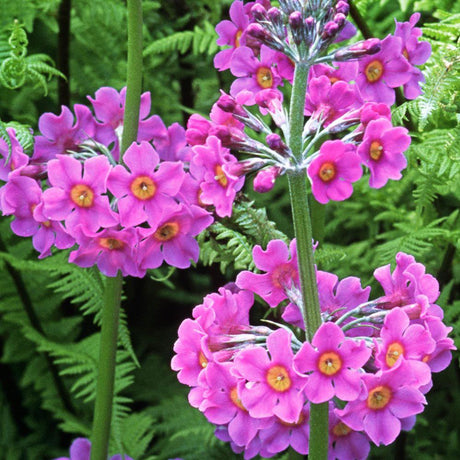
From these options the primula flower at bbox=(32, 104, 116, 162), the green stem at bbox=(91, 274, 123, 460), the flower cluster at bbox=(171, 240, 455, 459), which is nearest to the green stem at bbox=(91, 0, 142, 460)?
the green stem at bbox=(91, 274, 123, 460)

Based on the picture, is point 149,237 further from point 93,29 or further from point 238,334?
point 93,29

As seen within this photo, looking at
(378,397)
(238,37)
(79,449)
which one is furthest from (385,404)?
(79,449)

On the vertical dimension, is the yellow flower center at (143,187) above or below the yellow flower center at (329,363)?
above

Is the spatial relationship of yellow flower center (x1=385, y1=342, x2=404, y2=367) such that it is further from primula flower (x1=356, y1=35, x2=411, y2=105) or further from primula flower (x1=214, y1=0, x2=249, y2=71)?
primula flower (x1=214, y1=0, x2=249, y2=71)

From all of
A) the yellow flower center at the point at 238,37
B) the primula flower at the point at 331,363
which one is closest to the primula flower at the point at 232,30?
the yellow flower center at the point at 238,37

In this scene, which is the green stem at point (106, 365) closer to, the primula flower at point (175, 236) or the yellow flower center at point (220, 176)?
the primula flower at point (175, 236)
